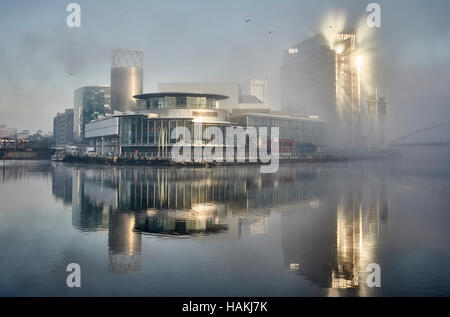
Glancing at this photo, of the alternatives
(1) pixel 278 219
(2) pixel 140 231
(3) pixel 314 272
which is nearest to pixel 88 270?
(2) pixel 140 231

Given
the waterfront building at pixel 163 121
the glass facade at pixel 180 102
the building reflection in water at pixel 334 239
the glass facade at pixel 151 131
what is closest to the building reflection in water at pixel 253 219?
the building reflection in water at pixel 334 239

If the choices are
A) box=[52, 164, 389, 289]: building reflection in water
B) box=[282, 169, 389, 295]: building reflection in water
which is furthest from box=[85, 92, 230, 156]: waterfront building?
box=[282, 169, 389, 295]: building reflection in water

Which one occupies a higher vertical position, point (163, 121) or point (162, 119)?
point (162, 119)

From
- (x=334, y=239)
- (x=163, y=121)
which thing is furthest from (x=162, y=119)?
(x=334, y=239)

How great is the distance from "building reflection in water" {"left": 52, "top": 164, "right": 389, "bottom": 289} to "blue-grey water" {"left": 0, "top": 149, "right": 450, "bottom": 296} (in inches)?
3.9

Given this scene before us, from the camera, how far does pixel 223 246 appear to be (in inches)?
955

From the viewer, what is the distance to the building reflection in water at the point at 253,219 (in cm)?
2136

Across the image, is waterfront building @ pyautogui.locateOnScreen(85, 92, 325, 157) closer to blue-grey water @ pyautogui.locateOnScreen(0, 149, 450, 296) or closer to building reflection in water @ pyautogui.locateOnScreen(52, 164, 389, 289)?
building reflection in water @ pyautogui.locateOnScreen(52, 164, 389, 289)

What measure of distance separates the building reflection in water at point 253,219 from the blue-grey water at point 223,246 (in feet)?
0.33

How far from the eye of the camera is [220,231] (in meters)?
28.5

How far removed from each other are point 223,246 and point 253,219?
9.46m

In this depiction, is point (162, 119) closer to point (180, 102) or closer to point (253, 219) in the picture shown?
point (180, 102)

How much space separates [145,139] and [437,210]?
114 meters

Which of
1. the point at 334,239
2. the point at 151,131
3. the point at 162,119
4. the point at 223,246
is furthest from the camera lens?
the point at 151,131
